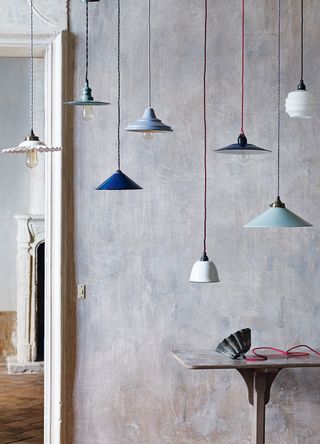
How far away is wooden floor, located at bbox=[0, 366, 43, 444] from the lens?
22.4 feet

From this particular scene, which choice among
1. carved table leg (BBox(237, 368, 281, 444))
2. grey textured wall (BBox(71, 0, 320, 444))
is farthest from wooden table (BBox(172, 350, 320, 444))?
grey textured wall (BBox(71, 0, 320, 444))

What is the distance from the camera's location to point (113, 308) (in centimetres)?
566

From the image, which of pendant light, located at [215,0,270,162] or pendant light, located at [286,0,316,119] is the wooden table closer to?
pendant light, located at [215,0,270,162]

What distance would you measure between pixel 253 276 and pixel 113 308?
3.12ft

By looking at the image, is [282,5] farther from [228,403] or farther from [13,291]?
[13,291]

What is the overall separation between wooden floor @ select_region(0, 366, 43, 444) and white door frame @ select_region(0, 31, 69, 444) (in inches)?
43.8

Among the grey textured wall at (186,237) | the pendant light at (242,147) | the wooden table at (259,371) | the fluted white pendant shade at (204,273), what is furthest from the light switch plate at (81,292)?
the pendant light at (242,147)

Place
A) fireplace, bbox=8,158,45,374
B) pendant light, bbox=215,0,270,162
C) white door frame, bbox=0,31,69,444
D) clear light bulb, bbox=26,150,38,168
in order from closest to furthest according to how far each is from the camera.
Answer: clear light bulb, bbox=26,150,38,168
pendant light, bbox=215,0,270,162
white door frame, bbox=0,31,69,444
fireplace, bbox=8,158,45,374

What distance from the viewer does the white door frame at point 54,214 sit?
5.57m

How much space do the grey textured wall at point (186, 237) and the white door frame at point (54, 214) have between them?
0.40ft

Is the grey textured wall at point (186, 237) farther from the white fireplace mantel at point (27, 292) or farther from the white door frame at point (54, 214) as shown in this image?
the white fireplace mantel at point (27, 292)

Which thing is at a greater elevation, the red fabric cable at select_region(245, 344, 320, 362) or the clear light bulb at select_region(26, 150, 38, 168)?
the clear light bulb at select_region(26, 150, 38, 168)

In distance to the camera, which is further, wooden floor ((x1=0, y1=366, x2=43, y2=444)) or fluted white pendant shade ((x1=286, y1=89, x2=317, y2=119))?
wooden floor ((x1=0, y1=366, x2=43, y2=444))

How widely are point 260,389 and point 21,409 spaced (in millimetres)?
3271
